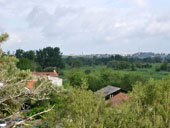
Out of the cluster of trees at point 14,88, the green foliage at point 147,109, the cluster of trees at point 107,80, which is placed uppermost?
the cluster of trees at point 14,88

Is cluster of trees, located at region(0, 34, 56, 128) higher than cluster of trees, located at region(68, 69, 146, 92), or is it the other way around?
cluster of trees, located at region(0, 34, 56, 128)

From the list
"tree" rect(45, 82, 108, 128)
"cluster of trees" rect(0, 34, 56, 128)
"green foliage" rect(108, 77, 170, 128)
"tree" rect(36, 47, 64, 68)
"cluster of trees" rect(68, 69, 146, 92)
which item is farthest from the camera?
"tree" rect(36, 47, 64, 68)

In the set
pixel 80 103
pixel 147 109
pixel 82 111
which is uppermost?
pixel 80 103

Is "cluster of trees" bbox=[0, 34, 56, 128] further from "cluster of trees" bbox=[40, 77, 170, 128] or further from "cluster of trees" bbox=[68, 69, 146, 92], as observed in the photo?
"cluster of trees" bbox=[68, 69, 146, 92]

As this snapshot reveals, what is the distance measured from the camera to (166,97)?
1200 cm

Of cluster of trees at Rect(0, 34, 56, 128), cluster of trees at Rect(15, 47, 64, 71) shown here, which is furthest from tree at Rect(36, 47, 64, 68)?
cluster of trees at Rect(0, 34, 56, 128)

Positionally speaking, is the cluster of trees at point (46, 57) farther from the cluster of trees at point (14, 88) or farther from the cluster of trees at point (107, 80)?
the cluster of trees at point (14, 88)

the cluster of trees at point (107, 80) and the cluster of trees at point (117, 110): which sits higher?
the cluster of trees at point (117, 110)

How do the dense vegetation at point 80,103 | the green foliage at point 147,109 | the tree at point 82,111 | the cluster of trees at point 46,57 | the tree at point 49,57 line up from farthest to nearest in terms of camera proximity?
1. the tree at point 49,57
2. the cluster of trees at point 46,57
3. the tree at point 82,111
4. the green foliage at point 147,109
5. the dense vegetation at point 80,103

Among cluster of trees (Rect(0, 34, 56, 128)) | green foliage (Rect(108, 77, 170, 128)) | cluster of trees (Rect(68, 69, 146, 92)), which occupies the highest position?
cluster of trees (Rect(0, 34, 56, 128))

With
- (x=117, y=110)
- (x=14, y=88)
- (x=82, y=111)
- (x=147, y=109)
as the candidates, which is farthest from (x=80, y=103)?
(x=14, y=88)

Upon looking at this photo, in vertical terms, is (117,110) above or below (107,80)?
above

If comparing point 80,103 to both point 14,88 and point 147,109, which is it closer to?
point 147,109

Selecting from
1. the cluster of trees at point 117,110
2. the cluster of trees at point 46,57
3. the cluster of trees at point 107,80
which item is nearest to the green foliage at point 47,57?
the cluster of trees at point 46,57
